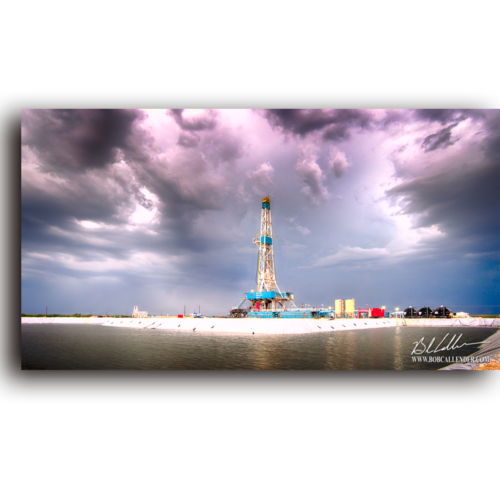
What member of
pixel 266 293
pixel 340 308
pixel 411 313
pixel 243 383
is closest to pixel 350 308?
pixel 340 308

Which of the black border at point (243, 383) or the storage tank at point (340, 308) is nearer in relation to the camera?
the black border at point (243, 383)

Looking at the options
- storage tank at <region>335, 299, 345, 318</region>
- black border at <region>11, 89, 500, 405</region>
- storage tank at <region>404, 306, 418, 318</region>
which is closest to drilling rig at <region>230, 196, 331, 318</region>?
storage tank at <region>335, 299, 345, 318</region>

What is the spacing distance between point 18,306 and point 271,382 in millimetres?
7972

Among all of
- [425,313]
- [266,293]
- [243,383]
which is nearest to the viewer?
[243,383]

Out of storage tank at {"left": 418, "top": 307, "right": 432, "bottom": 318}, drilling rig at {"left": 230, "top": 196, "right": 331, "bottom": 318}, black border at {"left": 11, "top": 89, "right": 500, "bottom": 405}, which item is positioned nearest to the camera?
black border at {"left": 11, "top": 89, "right": 500, "bottom": 405}

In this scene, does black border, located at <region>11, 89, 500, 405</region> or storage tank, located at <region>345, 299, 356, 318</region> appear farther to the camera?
storage tank, located at <region>345, 299, 356, 318</region>

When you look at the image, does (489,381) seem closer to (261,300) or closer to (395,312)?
(261,300)

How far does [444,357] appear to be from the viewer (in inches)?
285

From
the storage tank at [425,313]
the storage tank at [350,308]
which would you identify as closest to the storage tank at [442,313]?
the storage tank at [425,313]

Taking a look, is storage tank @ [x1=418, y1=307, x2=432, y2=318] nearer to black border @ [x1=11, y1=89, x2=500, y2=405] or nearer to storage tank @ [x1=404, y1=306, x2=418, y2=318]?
storage tank @ [x1=404, y1=306, x2=418, y2=318]

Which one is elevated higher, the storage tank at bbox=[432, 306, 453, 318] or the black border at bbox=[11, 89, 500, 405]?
the black border at bbox=[11, 89, 500, 405]

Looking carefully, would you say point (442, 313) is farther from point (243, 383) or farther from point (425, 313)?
point (243, 383)

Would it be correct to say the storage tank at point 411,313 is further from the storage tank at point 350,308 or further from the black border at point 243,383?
the black border at point 243,383
